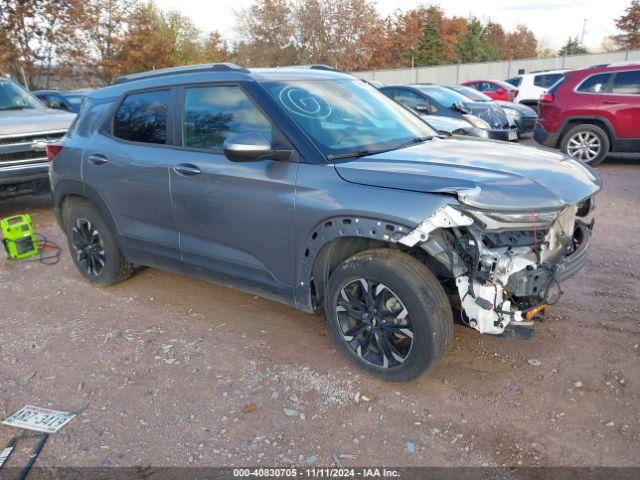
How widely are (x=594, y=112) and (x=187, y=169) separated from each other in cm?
806

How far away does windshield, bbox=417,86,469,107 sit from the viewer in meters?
11.5

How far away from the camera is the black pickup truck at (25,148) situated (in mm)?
7246

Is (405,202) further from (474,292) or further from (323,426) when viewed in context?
(323,426)

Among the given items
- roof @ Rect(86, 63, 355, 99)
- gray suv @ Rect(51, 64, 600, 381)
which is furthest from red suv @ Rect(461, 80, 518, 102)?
gray suv @ Rect(51, 64, 600, 381)

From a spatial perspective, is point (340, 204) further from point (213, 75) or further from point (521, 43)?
point (521, 43)

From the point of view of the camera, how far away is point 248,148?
3.20 m

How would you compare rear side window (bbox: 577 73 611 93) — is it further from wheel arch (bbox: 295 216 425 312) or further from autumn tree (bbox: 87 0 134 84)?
autumn tree (bbox: 87 0 134 84)

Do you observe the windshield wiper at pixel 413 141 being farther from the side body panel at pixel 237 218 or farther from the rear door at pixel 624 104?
the rear door at pixel 624 104

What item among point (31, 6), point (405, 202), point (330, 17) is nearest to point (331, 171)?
point (405, 202)

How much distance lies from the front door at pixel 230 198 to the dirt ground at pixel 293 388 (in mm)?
571

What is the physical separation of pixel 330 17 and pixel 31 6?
20.5m

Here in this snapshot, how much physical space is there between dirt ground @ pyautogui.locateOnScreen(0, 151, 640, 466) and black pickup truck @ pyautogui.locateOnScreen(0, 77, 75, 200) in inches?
122

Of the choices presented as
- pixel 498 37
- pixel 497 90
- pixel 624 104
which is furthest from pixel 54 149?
pixel 498 37

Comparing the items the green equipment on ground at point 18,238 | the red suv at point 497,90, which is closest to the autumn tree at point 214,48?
the red suv at point 497,90
